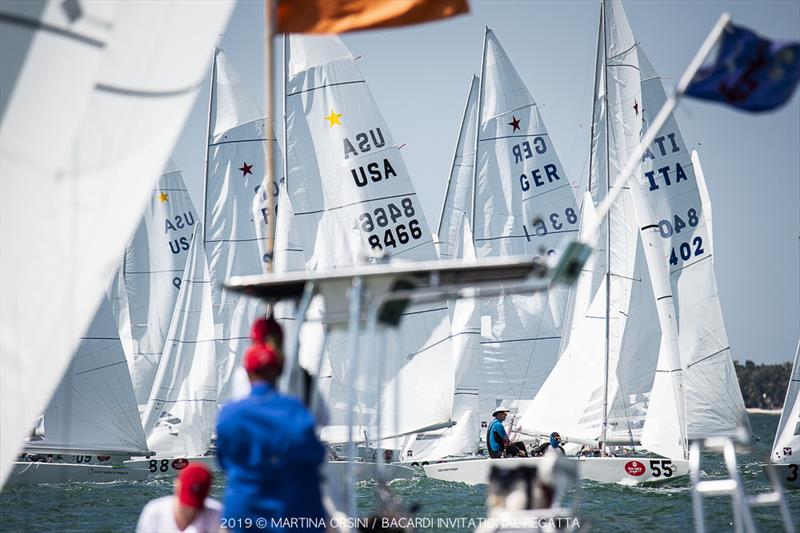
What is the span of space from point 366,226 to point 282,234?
6.24ft

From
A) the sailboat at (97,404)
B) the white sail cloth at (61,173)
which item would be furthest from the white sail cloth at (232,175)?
the white sail cloth at (61,173)

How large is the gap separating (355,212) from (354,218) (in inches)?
5.2

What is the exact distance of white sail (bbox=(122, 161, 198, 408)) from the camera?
1511 inches

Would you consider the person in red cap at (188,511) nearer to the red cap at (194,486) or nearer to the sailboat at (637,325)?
the red cap at (194,486)

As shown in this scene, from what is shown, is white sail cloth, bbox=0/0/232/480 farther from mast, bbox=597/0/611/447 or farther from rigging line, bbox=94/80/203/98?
mast, bbox=597/0/611/447

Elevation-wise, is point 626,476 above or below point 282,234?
below

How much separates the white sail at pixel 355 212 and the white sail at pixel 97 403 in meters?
4.16

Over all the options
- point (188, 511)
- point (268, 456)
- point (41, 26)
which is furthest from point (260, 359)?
point (41, 26)

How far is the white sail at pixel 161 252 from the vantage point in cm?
3838

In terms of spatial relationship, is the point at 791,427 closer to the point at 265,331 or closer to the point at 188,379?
the point at 188,379

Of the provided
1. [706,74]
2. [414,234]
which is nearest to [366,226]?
[414,234]

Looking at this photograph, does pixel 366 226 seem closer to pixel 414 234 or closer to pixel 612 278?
pixel 414 234

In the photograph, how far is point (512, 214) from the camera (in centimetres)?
3641

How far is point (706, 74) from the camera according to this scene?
6.25 m
